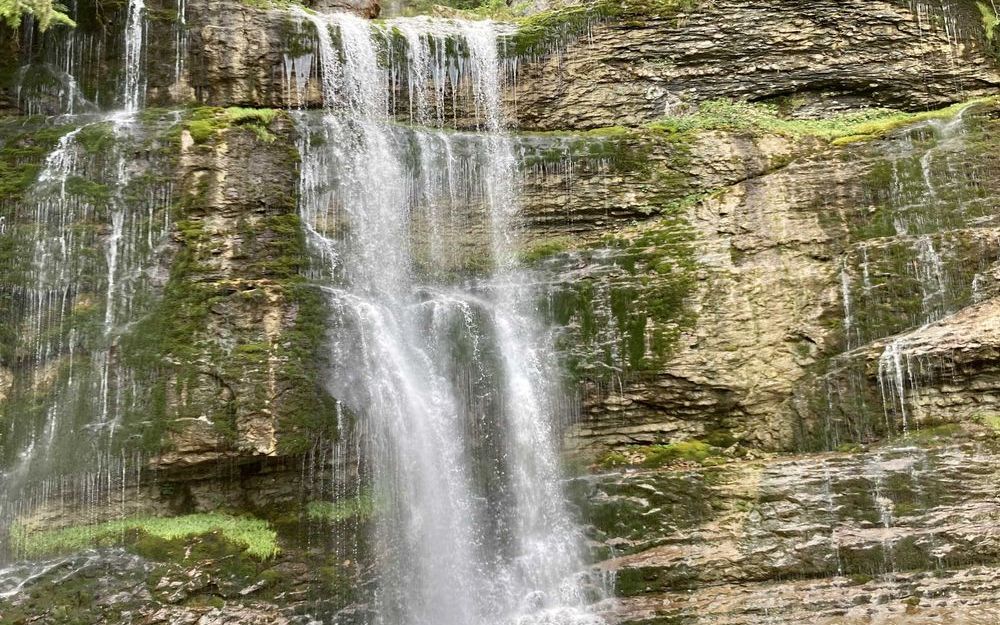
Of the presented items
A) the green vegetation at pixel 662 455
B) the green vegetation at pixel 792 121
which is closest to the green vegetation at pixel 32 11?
the green vegetation at pixel 792 121

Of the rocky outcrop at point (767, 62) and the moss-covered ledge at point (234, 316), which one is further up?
the rocky outcrop at point (767, 62)

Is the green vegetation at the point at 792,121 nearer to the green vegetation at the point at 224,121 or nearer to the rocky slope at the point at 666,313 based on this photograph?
the rocky slope at the point at 666,313

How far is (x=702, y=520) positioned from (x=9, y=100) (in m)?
12.9

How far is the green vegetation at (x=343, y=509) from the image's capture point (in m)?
11.1

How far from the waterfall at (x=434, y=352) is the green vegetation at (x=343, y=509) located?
0.61 ft

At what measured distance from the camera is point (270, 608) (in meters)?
10.3

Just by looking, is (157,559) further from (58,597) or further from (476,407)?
(476,407)

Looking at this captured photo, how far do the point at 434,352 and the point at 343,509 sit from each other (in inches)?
107

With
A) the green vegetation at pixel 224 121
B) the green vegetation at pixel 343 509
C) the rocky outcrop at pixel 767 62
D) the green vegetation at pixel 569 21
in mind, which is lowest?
the green vegetation at pixel 343 509

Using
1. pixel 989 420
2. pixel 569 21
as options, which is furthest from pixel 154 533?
pixel 569 21

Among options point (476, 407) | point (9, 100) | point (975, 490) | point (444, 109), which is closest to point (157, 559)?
point (476, 407)

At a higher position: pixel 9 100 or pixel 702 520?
pixel 9 100

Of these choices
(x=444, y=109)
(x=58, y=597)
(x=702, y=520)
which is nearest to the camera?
(x=58, y=597)

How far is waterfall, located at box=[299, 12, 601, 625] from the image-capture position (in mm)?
11117
